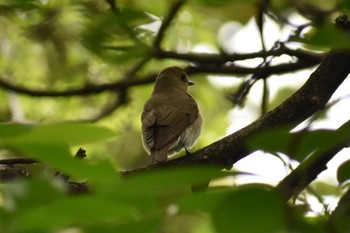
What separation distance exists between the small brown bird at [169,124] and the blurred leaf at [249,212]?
4.14 metres

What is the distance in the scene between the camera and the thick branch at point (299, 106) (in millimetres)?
2404

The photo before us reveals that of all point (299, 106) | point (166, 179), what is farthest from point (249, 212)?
point (299, 106)

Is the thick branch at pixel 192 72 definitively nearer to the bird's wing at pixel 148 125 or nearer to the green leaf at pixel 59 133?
the bird's wing at pixel 148 125

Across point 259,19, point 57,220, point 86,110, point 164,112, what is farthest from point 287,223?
point 86,110

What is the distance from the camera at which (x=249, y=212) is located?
92cm

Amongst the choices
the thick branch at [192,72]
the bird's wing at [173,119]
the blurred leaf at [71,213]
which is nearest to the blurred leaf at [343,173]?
the blurred leaf at [71,213]

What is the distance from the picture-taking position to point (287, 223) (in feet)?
3.18

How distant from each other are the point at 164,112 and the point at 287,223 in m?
5.19

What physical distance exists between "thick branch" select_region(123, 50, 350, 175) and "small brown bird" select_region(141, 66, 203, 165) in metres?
2.25

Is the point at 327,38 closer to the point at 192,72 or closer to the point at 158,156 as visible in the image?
the point at 192,72

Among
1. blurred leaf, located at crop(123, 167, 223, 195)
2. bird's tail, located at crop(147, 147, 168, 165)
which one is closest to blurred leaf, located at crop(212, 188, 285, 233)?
blurred leaf, located at crop(123, 167, 223, 195)

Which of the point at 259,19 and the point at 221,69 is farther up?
the point at 259,19

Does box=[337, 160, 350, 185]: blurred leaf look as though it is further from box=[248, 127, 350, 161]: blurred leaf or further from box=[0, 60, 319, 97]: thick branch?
box=[0, 60, 319, 97]: thick branch

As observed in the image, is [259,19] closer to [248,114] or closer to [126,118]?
[126,118]
